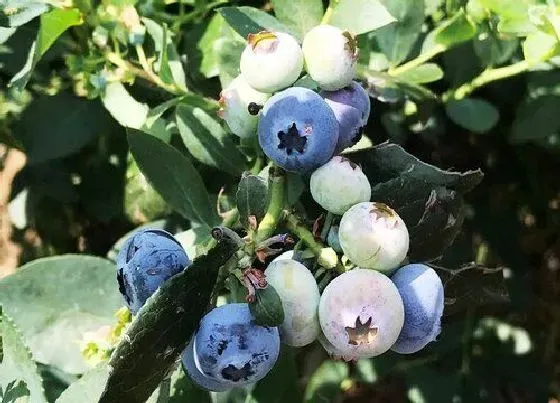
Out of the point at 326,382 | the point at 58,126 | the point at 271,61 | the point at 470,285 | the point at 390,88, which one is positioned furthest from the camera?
the point at 326,382

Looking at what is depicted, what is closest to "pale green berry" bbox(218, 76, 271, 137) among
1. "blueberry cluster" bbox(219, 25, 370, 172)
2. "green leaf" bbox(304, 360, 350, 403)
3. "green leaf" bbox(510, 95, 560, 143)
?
"blueberry cluster" bbox(219, 25, 370, 172)

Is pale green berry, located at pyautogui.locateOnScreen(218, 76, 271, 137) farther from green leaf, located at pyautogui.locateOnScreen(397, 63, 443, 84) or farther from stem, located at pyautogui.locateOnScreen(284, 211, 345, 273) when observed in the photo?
green leaf, located at pyautogui.locateOnScreen(397, 63, 443, 84)

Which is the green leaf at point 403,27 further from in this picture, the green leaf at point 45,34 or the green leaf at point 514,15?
the green leaf at point 45,34

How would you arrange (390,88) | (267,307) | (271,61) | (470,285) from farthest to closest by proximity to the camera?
1. (390,88)
2. (470,285)
3. (271,61)
4. (267,307)

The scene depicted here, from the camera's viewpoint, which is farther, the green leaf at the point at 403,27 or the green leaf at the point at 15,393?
the green leaf at the point at 403,27

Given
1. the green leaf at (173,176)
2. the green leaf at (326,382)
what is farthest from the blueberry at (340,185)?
the green leaf at (326,382)

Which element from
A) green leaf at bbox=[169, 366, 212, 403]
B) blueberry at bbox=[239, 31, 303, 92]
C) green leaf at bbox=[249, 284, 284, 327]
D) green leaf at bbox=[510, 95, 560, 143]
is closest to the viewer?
green leaf at bbox=[249, 284, 284, 327]

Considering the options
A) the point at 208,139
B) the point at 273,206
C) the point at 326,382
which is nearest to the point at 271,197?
the point at 273,206

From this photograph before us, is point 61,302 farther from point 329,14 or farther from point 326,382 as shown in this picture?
point 326,382
